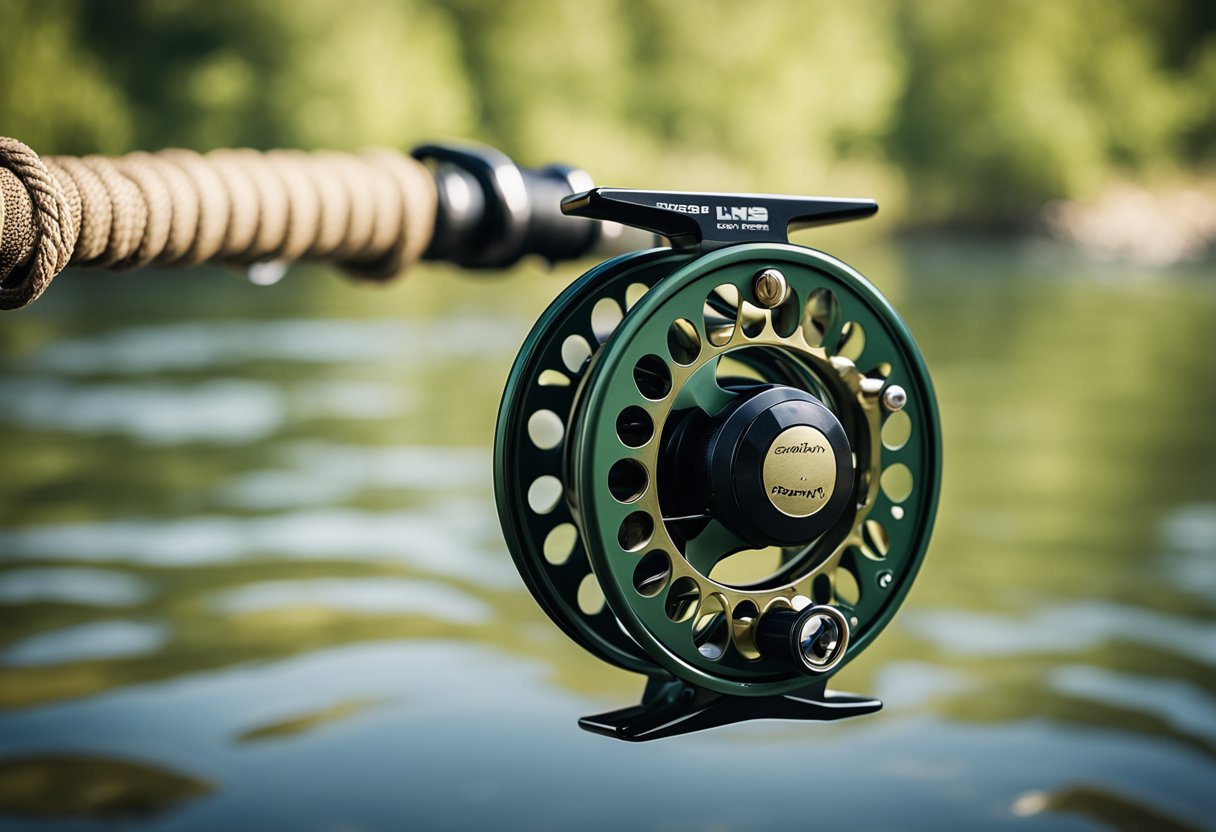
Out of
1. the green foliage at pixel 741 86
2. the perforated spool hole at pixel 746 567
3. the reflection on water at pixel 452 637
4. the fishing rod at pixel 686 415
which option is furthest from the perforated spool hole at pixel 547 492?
the green foliage at pixel 741 86

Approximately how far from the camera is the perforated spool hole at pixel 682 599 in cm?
84

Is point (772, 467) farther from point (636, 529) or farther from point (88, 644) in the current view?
point (88, 644)

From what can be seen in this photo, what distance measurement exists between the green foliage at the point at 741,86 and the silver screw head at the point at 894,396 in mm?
12581

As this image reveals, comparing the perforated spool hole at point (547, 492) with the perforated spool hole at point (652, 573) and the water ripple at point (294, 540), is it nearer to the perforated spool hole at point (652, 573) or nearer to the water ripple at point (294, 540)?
the perforated spool hole at point (652, 573)

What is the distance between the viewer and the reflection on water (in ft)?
6.51

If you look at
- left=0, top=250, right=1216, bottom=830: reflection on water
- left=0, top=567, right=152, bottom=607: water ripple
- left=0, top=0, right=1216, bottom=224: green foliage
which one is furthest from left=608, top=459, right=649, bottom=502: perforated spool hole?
left=0, top=0, right=1216, bottom=224: green foliage

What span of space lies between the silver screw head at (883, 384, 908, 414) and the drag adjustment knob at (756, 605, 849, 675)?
13 cm

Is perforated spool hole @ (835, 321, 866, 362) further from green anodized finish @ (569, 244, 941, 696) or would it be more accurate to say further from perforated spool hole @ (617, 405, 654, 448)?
perforated spool hole @ (617, 405, 654, 448)

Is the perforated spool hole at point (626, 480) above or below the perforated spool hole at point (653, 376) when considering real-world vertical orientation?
below

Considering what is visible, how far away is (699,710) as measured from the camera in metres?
0.82

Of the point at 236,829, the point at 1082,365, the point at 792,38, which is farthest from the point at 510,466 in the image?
the point at 792,38

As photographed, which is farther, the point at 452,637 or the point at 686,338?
the point at 452,637

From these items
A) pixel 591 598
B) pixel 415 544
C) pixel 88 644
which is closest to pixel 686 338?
pixel 88 644

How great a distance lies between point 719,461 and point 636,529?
6cm
